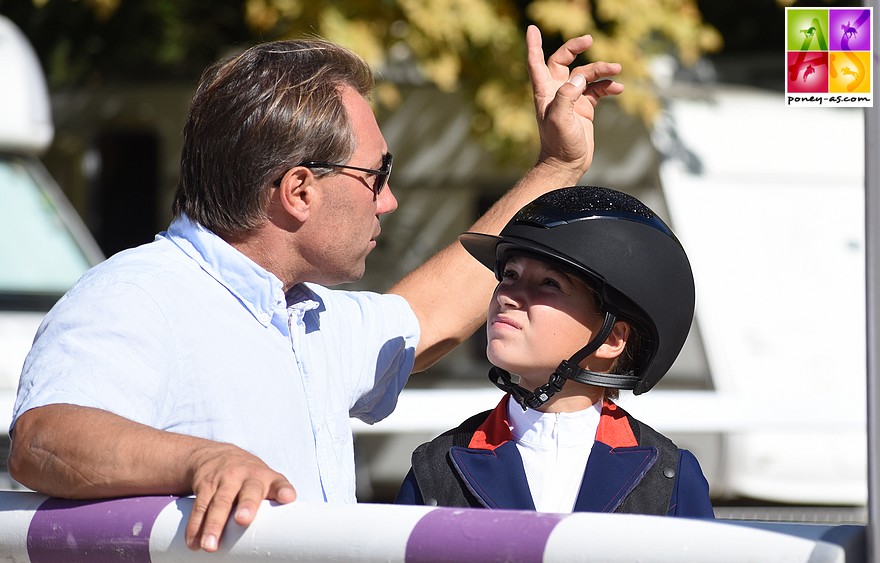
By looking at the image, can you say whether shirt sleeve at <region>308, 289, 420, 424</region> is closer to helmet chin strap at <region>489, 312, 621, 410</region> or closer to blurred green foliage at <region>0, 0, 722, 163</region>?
helmet chin strap at <region>489, 312, 621, 410</region>

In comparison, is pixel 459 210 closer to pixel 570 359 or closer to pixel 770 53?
pixel 770 53

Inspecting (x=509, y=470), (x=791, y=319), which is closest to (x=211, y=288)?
(x=509, y=470)

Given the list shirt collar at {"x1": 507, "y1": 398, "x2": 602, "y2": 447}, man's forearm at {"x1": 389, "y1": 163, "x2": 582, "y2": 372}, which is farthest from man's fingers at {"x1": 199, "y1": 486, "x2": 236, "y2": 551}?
man's forearm at {"x1": 389, "y1": 163, "x2": 582, "y2": 372}

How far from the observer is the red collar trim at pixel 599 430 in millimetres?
2193

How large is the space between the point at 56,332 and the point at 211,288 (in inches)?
14.0

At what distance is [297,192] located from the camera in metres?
2.35

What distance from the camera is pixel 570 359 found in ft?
6.98

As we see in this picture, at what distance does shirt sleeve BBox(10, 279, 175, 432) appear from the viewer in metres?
1.80

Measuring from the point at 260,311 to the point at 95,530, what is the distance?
2.59ft

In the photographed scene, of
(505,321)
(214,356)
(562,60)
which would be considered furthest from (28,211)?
(505,321)

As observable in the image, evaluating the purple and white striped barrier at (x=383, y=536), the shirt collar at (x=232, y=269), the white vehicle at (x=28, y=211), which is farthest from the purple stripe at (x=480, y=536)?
the white vehicle at (x=28, y=211)

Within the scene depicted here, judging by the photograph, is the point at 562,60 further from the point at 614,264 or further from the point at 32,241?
the point at 32,241

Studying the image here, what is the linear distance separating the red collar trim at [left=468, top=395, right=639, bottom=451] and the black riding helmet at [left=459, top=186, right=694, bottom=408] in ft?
0.23

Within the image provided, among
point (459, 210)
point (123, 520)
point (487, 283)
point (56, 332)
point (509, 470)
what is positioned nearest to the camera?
point (123, 520)
